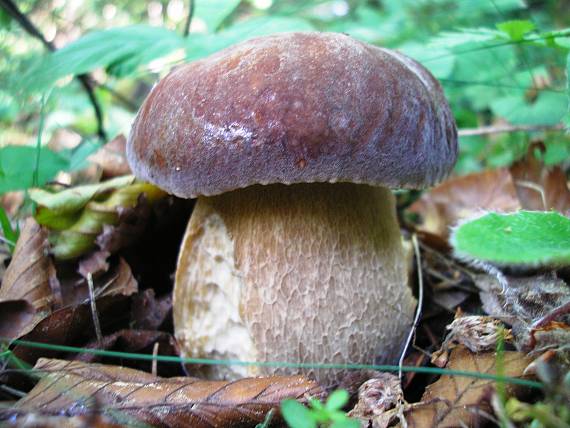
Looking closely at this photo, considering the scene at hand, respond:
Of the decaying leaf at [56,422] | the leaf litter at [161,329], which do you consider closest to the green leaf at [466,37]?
the leaf litter at [161,329]

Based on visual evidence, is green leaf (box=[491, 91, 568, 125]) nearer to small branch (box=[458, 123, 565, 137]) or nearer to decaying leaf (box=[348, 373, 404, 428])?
small branch (box=[458, 123, 565, 137])

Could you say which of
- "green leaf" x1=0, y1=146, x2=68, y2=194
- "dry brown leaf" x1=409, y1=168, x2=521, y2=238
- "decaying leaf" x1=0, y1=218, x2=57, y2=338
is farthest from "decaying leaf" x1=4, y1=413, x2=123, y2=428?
"dry brown leaf" x1=409, y1=168, x2=521, y2=238

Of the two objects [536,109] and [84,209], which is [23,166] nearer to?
[84,209]

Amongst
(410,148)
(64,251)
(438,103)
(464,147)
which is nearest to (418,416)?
(410,148)

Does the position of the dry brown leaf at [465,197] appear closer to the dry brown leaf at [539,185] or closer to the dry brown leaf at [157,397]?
the dry brown leaf at [539,185]

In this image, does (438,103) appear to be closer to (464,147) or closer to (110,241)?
(110,241)

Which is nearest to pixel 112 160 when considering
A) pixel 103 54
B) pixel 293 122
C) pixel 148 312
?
pixel 103 54

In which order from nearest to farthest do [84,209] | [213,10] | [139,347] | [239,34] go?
[139,347] < [84,209] < [239,34] < [213,10]
